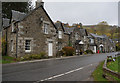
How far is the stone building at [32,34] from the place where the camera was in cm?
1742

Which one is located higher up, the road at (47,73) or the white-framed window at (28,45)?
the white-framed window at (28,45)

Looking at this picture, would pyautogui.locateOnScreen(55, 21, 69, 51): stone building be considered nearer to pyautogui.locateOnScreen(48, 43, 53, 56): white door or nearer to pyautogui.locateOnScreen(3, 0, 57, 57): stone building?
pyautogui.locateOnScreen(3, 0, 57, 57): stone building

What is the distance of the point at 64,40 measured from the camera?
2653 centimetres

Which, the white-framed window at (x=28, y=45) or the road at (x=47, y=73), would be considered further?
the white-framed window at (x=28, y=45)

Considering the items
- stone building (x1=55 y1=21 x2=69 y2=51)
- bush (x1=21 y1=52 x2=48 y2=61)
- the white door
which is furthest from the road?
stone building (x1=55 y1=21 x2=69 y2=51)

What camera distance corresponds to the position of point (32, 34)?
739 inches

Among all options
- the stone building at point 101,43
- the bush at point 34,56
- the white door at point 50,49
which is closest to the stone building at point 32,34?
the white door at point 50,49

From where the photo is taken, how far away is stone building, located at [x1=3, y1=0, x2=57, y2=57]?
17.4 meters

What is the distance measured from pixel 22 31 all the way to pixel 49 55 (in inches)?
245

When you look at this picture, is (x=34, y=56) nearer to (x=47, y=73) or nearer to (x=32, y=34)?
(x=32, y=34)

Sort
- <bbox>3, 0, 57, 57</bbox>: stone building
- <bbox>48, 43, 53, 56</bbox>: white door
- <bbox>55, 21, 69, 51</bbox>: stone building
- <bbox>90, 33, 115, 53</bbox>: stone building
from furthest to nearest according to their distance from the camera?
1. <bbox>90, 33, 115, 53</bbox>: stone building
2. <bbox>55, 21, 69, 51</bbox>: stone building
3. <bbox>48, 43, 53, 56</bbox>: white door
4. <bbox>3, 0, 57, 57</bbox>: stone building

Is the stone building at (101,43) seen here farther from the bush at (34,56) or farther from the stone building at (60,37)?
the bush at (34,56)

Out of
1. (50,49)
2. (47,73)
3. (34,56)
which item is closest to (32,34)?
(34,56)

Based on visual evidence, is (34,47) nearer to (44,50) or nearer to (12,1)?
(44,50)
